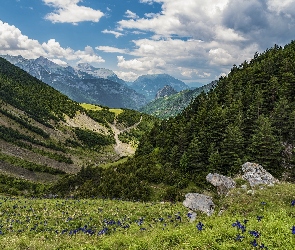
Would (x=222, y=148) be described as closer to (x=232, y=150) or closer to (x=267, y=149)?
(x=232, y=150)

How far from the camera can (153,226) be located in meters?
18.0

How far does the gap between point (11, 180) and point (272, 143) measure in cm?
10386

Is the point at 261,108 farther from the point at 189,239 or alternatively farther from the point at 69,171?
the point at 69,171

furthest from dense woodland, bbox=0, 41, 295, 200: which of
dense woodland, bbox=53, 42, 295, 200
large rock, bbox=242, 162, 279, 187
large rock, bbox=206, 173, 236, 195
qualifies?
large rock, bbox=242, 162, 279, 187

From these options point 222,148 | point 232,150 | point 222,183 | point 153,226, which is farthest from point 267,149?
point 153,226

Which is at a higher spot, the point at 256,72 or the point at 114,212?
the point at 256,72

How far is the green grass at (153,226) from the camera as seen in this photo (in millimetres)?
10773

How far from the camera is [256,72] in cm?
7894

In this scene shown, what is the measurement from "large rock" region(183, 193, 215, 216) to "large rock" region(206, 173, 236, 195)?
46.8 ft

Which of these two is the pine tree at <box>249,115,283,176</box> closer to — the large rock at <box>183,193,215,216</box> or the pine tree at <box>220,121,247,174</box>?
the pine tree at <box>220,121,247,174</box>

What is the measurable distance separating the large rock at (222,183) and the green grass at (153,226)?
622 inches

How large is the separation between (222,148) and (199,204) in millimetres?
29303

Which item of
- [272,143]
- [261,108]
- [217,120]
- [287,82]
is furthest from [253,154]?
[287,82]

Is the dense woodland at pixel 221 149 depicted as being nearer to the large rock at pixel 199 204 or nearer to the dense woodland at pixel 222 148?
the dense woodland at pixel 222 148
